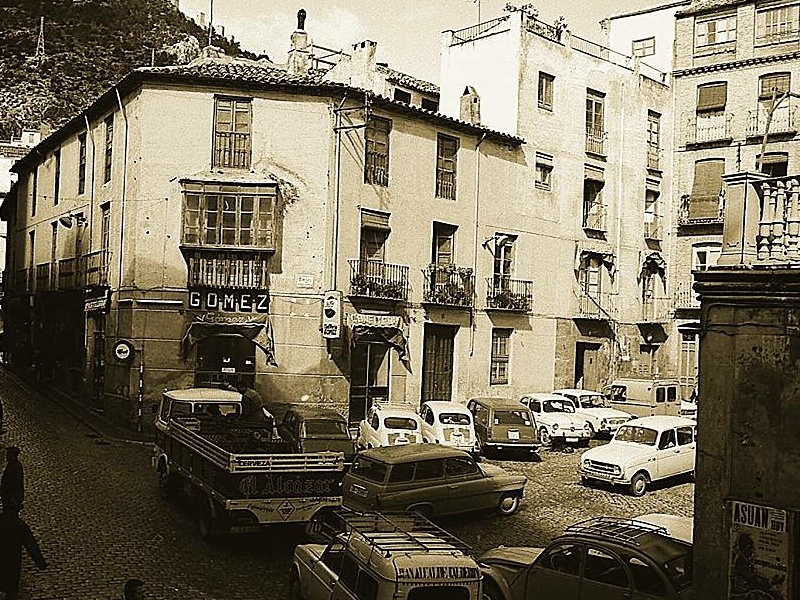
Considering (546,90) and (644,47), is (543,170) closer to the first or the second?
(546,90)

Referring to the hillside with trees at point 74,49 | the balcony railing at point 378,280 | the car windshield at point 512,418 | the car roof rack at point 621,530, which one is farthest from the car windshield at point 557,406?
the hillside with trees at point 74,49

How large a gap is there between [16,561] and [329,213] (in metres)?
17.1

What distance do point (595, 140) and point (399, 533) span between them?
28.8 meters

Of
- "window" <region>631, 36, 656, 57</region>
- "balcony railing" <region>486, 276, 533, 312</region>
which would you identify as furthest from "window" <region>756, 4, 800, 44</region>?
"balcony railing" <region>486, 276, 533, 312</region>

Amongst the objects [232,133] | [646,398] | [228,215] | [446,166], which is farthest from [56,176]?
[646,398]

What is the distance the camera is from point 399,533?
10500 millimetres

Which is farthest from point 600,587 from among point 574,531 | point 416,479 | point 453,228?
point 453,228

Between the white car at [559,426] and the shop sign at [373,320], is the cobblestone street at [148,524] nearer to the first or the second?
the white car at [559,426]

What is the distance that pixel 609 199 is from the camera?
36875 mm

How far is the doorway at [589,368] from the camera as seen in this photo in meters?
36.4

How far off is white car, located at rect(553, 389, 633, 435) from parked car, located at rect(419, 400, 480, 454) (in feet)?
19.8

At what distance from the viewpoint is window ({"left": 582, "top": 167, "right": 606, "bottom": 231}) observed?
3616 centimetres

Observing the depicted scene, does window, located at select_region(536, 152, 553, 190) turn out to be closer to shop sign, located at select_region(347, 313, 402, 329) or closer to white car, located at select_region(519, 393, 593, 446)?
shop sign, located at select_region(347, 313, 402, 329)

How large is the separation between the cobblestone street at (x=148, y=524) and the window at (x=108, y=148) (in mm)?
9412
